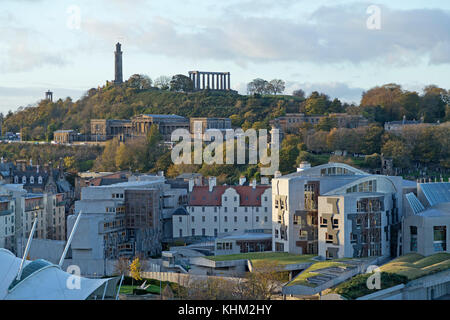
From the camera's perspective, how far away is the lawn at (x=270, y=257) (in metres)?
42.3

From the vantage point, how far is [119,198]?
2010 inches

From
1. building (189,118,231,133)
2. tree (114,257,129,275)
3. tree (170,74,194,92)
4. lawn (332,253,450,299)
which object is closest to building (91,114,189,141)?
building (189,118,231,133)

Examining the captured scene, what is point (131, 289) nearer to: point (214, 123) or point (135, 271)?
point (135, 271)

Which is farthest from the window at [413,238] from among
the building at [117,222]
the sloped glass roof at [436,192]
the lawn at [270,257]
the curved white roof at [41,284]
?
the curved white roof at [41,284]

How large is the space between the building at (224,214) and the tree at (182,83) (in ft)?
230

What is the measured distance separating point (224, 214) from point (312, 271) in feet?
57.4

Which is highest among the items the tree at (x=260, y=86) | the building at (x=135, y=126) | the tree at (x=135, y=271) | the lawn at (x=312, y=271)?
the tree at (x=260, y=86)

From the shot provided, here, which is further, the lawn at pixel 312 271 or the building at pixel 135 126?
the building at pixel 135 126

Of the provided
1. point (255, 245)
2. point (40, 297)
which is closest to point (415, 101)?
point (255, 245)

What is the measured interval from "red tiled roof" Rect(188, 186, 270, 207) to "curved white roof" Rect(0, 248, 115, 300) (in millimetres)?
23856

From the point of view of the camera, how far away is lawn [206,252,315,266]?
139 feet

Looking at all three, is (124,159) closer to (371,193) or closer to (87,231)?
(87,231)

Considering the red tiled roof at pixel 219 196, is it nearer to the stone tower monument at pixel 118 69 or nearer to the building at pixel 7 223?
the building at pixel 7 223

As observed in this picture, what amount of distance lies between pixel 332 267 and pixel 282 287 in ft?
11.0
